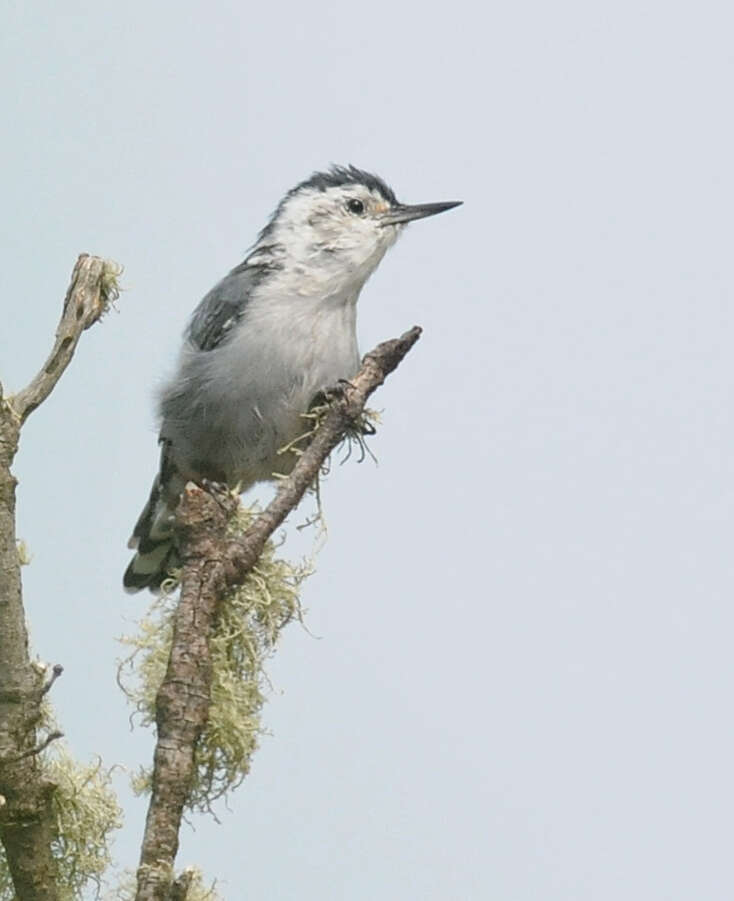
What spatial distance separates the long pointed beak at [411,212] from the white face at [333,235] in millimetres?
21

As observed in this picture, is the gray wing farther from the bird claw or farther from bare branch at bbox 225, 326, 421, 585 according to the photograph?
the bird claw

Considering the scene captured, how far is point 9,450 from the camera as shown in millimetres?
3238

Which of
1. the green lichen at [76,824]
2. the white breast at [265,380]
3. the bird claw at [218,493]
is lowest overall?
the green lichen at [76,824]

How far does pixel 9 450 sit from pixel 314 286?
7.33 feet

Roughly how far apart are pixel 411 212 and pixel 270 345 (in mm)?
846

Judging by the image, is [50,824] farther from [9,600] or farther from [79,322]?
[79,322]

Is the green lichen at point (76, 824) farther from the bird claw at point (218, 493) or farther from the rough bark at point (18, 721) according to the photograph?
the bird claw at point (218, 493)

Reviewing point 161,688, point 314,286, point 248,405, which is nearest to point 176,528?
point 161,688

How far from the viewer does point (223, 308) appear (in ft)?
17.5

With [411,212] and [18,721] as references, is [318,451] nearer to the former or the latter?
[18,721]

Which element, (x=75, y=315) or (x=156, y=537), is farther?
(x=156, y=537)

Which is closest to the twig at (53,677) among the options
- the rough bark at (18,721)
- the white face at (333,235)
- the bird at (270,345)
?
the rough bark at (18,721)

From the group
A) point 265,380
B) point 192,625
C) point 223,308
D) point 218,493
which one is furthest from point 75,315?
point 223,308

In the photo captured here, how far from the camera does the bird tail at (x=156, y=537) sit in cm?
551
